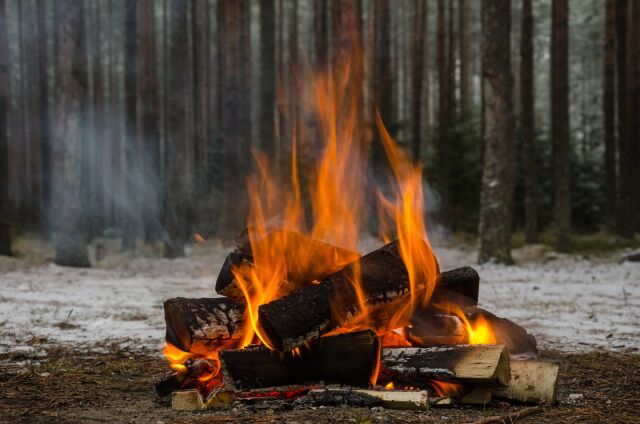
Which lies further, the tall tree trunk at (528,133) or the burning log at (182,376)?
the tall tree trunk at (528,133)

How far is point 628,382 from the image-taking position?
4027 millimetres

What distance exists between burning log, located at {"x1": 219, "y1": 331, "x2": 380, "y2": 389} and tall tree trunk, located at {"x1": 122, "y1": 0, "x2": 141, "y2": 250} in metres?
14.5

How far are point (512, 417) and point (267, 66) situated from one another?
1729 cm

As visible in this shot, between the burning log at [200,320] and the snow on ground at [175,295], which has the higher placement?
the burning log at [200,320]

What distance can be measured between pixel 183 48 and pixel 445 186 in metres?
9.56

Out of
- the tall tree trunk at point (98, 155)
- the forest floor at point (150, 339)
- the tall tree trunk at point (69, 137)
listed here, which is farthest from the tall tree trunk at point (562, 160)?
the tall tree trunk at point (98, 155)

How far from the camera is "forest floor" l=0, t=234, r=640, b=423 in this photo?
3371 millimetres

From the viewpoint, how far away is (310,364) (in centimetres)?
389

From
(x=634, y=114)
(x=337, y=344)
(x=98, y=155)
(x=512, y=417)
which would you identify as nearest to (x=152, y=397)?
(x=337, y=344)

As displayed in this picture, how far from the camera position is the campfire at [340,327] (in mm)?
3598

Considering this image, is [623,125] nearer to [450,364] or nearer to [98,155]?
[450,364]

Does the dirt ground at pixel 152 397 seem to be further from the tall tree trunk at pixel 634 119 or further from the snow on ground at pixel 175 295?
the tall tree trunk at pixel 634 119

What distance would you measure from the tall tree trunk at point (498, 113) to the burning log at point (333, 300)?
923 cm

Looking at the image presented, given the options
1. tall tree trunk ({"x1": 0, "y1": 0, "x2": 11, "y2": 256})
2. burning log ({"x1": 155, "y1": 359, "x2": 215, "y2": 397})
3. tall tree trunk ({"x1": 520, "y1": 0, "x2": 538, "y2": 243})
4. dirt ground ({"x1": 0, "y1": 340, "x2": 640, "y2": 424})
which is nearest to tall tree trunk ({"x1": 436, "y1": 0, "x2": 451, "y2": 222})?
tall tree trunk ({"x1": 520, "y1": 0, "x2": 538, "y2": 243})
